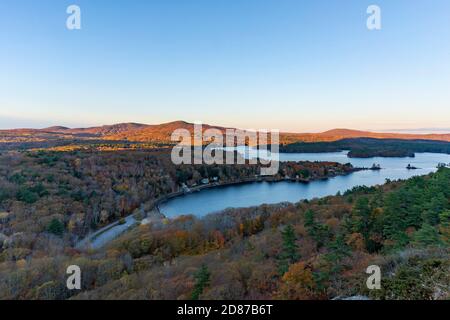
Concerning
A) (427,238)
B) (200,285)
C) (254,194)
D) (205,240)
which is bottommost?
(254,194)

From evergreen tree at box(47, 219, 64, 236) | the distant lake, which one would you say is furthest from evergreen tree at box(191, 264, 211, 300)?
the distant lake

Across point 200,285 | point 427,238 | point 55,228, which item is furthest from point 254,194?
point 427,238

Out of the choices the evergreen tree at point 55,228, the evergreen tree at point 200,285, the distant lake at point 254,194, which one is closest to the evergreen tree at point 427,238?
the evergreen tree at point 200,285

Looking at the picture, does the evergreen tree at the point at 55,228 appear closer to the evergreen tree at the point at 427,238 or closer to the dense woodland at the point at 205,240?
the dense woodland at the point at 205,240

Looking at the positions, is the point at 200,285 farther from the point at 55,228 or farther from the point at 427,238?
the point at 55,228

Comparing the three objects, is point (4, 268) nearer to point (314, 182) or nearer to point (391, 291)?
point (391, 291)

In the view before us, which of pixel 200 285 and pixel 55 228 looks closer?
pixel 200 285

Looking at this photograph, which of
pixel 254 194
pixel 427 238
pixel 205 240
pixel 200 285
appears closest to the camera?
pixel 427 238

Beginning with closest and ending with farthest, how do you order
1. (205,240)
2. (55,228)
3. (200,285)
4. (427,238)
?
(427,238) → (200,285) → (205,240) → (55,228)
